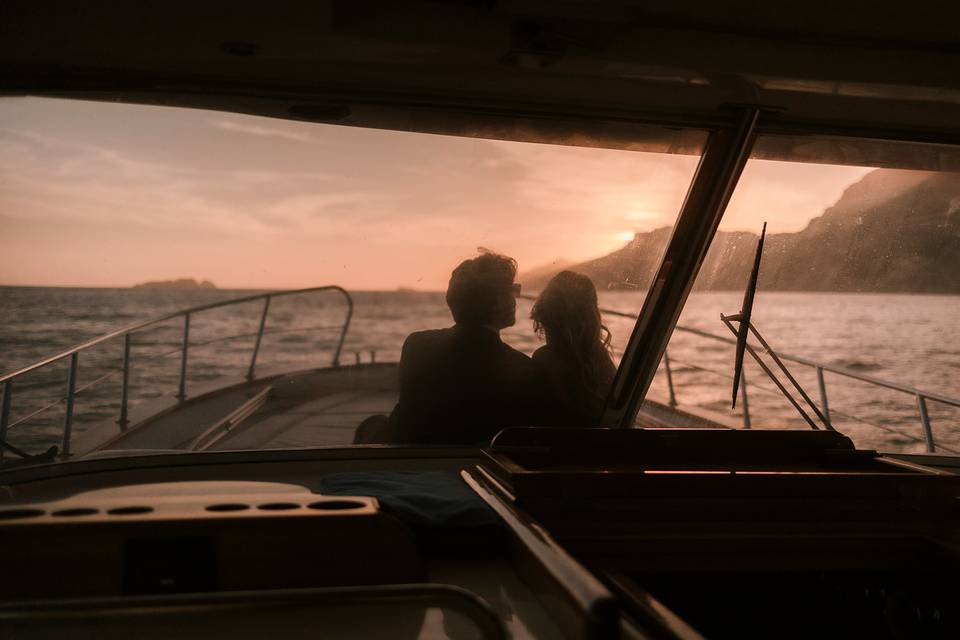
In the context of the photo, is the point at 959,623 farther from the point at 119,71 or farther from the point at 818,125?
the point at 119,71

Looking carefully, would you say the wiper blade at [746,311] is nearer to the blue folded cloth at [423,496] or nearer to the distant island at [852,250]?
the distant island at [852,250]

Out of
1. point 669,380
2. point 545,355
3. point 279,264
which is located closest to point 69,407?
point 279,264

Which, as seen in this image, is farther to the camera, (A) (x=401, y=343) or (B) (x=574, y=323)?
(B) (x=574, y=323)

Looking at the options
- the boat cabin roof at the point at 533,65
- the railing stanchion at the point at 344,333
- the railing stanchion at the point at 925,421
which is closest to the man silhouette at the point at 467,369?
the railing stanchion at the point at 344,333

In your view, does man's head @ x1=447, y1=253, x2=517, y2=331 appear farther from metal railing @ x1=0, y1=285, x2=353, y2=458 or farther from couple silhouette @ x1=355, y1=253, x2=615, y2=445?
metal railing @ x1=0, y1=285, x2=353, y2=458

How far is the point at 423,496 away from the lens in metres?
1.80

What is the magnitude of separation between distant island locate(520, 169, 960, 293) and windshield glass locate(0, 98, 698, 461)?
0.02 m

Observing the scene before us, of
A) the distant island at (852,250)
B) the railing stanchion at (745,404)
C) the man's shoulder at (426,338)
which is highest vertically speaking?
the distant island at (852,250)

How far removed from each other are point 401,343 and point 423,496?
97 cm

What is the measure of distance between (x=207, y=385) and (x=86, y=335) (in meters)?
0.43

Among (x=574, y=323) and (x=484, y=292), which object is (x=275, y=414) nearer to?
(x=484, y=292)

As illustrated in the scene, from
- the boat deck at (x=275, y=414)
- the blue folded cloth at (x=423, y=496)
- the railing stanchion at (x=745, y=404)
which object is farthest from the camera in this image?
the railing stanchion at (x=745, y=404)

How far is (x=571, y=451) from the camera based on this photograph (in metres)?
2.02

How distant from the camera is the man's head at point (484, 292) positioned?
2695 mm
